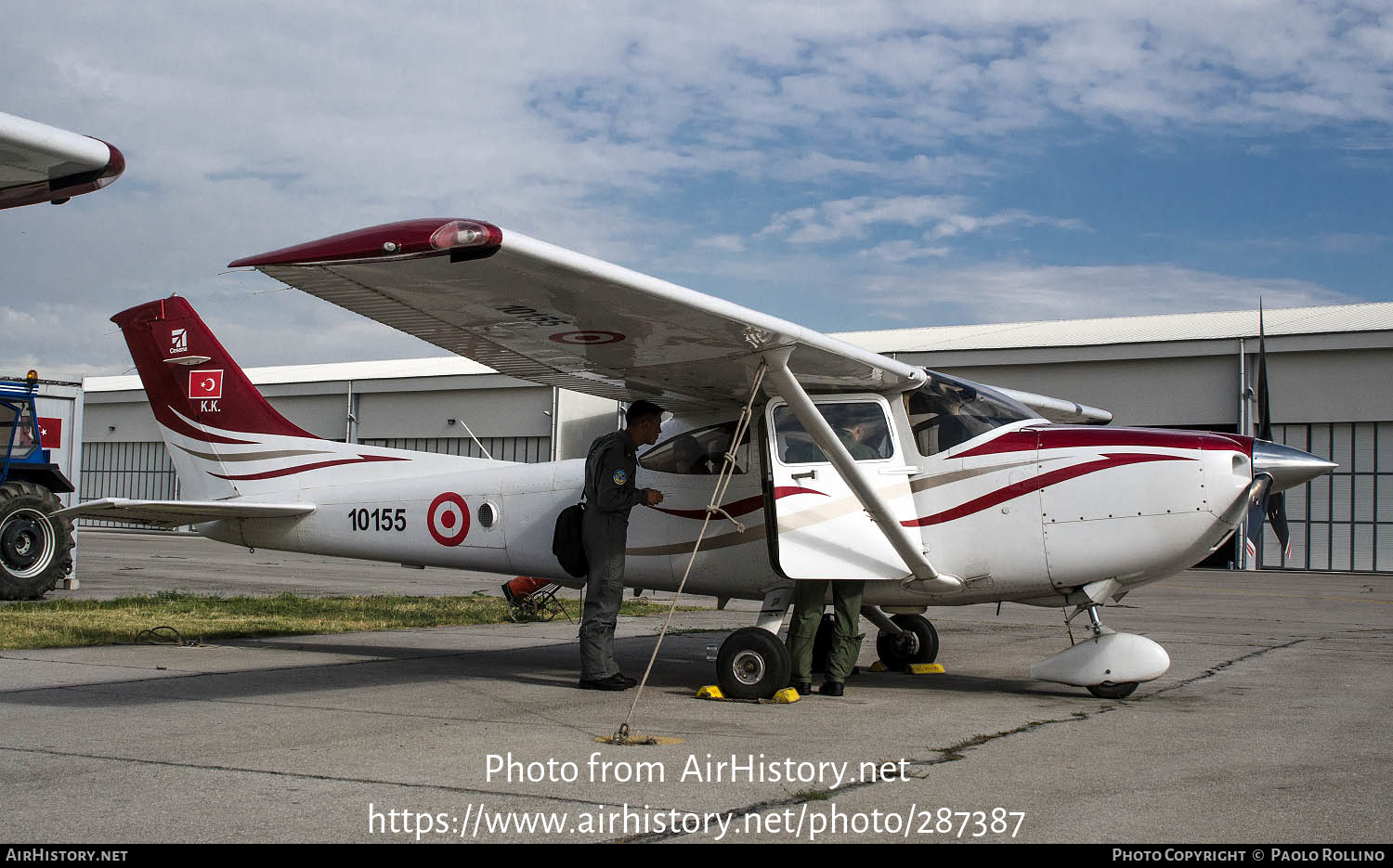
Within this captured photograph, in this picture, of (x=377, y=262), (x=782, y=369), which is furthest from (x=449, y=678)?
(x=377, y=262)

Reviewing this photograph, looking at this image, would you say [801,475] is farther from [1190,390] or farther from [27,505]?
[1190,390]

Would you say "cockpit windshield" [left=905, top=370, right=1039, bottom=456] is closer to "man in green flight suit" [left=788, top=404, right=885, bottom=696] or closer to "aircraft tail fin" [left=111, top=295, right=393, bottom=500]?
"man in green flight suit" [left=788, top=404, right=885, bottom=696]

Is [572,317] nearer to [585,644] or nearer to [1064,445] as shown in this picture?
[585,644]

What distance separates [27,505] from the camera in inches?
530

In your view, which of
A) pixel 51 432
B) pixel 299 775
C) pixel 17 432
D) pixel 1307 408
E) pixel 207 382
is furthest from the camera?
pixel 1307 408

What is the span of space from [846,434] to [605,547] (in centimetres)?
184

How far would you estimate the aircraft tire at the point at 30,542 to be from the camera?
13195 mm

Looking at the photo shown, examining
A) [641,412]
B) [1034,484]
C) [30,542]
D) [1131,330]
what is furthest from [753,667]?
[1131,330]

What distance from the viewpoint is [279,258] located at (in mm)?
5246

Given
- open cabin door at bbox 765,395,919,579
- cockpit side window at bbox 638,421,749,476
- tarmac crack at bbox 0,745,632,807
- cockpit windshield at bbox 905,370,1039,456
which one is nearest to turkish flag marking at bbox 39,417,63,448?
cockpit side window at bbox 638,421,749,476

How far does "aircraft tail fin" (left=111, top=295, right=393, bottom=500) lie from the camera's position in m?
10.2

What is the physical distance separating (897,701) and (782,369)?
231 centimetres

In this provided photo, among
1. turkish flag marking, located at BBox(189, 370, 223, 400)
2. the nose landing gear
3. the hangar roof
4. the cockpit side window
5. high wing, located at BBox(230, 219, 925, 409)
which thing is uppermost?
the hangar roof

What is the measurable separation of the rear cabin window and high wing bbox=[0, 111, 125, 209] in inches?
190
